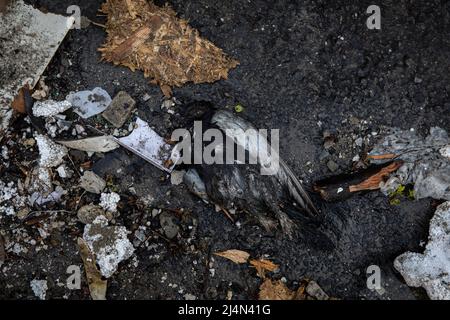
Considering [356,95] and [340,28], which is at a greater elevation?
[340,28]

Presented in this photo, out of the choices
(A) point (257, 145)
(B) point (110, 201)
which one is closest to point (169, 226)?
(B) point (110, 201)

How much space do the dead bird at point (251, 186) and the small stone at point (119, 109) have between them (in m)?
0.52

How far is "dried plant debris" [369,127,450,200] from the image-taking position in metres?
3.39

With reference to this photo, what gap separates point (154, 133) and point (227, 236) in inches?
34.6

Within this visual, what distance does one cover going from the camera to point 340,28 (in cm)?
346

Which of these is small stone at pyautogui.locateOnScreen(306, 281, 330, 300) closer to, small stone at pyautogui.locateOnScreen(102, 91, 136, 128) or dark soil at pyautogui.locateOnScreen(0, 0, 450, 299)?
dark soil at pyautogui.locateOnScreen(0, 0, 450, 299)

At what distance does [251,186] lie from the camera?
3311mm

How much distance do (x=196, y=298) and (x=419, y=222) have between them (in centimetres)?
162

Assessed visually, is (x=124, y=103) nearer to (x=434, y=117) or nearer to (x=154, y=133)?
(x=154, y=133)

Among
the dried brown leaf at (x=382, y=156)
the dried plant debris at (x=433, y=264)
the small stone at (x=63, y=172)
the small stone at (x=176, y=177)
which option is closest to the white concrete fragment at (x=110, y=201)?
the small stone at (x=63, y=172)

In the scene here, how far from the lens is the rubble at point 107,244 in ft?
11.1

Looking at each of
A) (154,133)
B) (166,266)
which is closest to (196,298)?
(166,266)

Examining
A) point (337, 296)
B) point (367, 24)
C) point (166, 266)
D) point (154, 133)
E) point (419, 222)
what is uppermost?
point (367, 24)

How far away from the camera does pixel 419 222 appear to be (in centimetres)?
344
